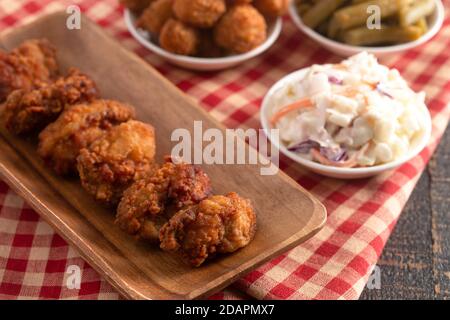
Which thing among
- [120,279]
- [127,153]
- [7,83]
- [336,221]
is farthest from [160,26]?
[120,279]

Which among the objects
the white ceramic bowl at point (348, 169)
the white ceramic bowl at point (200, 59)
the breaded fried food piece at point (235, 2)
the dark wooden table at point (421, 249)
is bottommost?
the dark wooden table at point (421, 249)

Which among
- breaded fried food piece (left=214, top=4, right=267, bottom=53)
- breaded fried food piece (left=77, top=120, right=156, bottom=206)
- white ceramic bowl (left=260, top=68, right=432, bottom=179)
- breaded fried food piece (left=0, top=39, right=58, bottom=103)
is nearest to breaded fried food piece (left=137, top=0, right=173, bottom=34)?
breaded fried food piece (left=214, top=4, right=267, bottom=53)

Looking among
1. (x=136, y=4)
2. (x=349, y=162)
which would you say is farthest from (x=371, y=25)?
(x=136, y=4)

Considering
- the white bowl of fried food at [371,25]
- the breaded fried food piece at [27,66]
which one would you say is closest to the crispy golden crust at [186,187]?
the breaded fried food piece at [27,66]

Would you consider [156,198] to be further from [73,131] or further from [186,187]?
[73,131]

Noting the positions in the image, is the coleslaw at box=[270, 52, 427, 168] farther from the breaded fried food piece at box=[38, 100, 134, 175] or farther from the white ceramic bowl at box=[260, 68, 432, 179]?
the breaded fried food piece at box=[38, 100, 134, 175]

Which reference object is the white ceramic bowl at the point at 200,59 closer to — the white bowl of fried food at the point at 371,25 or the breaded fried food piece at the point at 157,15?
the breaded fried food piece at the point at 157,15
